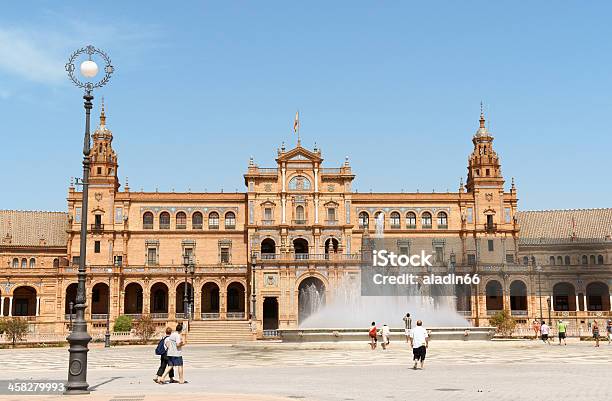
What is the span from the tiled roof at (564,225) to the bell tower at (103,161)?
163 ft

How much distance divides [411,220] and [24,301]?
45.2 m

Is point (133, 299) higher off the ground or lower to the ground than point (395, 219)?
lower

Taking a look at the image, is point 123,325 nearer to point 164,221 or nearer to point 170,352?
point 164,221


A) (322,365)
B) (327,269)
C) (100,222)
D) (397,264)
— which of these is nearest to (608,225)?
(397,264)

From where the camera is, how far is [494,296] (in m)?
83.6

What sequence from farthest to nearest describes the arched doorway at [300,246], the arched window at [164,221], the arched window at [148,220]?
the arched window at [164,221] → the arched window at [148,220] → the arched doorway at [300,246]

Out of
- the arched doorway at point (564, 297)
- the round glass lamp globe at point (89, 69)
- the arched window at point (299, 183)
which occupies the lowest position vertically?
the arched doorway at point (564, 297)

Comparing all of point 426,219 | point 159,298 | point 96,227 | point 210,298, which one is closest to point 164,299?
point 159,298

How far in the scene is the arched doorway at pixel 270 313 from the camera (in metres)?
77.2

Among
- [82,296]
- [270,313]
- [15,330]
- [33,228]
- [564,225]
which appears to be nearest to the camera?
[82,296]

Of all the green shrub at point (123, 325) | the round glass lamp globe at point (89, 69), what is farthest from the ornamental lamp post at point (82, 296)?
the green shrub at point (123, 325)

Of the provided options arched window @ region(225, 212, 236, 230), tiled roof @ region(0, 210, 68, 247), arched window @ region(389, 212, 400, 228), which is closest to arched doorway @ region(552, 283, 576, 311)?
arched window @ region(389, 212, 400, 228)

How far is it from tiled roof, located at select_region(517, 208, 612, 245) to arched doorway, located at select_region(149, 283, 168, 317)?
43503 millimetres

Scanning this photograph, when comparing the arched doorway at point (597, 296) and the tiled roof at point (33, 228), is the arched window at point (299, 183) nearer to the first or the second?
the tiled roof at point (33, 228)
